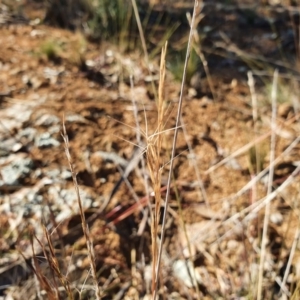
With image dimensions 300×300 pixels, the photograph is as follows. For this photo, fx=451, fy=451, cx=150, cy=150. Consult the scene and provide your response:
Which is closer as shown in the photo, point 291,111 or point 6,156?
point 6,156

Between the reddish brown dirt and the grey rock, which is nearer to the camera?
the reddish brown dirt

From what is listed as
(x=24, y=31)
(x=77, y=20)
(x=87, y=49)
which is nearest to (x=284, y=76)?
(x=87, y=49)

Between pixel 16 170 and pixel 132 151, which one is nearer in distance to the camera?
pixel 16 170

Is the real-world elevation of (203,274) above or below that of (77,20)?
below

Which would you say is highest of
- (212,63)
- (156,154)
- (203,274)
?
(156,154)

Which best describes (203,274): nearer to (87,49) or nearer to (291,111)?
(291,111)

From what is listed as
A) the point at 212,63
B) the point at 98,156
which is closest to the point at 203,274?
the point at 98,156

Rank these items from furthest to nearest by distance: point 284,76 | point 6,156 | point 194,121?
point 284,76
point 194,121
point 6,156

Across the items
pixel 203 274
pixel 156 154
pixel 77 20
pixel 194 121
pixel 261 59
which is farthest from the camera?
pixel 77 20

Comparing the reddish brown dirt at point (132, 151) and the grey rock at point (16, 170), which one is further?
the grey rock at point (16, 170)

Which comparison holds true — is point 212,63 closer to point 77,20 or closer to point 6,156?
point 77,20
